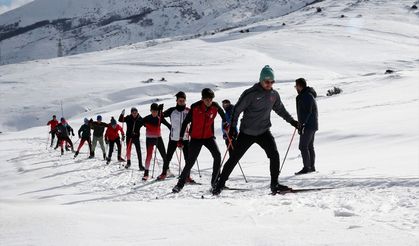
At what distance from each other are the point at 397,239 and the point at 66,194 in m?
7.12

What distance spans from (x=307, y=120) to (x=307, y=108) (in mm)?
228

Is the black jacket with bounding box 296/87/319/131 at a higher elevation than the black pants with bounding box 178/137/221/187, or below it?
higher

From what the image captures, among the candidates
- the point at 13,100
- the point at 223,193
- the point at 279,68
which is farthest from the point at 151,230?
the point at 13,100

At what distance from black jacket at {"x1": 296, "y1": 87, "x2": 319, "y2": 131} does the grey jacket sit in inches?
101

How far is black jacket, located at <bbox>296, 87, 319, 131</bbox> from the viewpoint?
30.2 ft

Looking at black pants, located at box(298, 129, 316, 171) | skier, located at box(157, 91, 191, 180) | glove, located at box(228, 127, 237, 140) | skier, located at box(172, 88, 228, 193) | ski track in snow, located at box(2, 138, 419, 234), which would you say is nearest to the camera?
ski track in snow, located at box(2, 138, 419, 234)

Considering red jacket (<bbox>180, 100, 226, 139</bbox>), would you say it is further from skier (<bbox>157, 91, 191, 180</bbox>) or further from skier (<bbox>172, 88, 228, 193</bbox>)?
skier (<bbox>157, 91, 191, 180</bbox>)

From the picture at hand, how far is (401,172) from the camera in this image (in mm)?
7695

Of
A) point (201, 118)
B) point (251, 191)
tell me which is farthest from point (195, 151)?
point (251, 191)

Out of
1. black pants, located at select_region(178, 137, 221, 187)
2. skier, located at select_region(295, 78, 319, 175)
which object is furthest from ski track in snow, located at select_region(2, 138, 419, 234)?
skier, located at select_region(295, 78, 319, 175)

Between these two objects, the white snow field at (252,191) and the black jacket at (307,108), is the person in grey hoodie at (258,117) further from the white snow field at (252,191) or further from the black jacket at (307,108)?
the black jacket at (307,108)

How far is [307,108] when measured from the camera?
921cm

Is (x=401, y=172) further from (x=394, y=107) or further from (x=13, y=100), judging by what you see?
(x=13, y=100)

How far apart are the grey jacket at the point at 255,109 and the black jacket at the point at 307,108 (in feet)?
8.44
